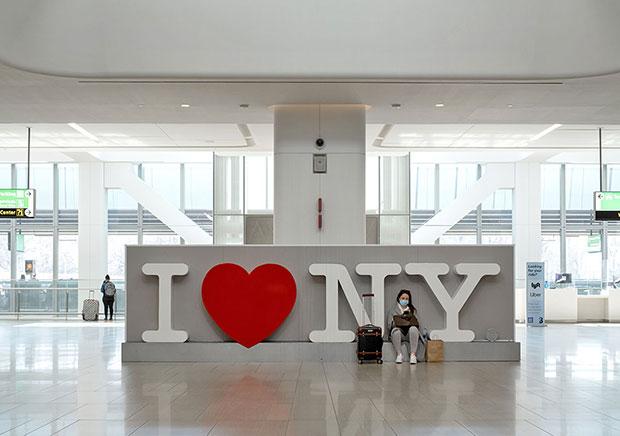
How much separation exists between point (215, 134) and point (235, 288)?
9131mm

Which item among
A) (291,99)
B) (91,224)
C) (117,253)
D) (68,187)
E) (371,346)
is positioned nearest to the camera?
(371,346)

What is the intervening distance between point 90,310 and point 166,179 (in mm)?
6765

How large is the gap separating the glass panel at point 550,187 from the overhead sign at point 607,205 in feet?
27.0

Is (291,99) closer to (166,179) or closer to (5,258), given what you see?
(166,179)

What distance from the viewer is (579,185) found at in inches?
1214

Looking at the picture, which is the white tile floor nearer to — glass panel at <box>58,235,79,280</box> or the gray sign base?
the gray sign base

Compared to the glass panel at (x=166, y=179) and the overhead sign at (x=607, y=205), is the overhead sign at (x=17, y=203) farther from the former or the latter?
the overhead sign at (x=607, y=205)

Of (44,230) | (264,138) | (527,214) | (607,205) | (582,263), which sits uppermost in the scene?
(264,138)

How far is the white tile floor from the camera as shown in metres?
7.85

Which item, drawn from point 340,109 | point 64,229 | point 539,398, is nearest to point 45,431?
point 539,398

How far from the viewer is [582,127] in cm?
2048

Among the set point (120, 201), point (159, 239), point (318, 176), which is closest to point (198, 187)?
point (159, 239)

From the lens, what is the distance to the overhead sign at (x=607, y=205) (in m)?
22.3

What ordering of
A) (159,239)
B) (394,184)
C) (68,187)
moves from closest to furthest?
(394,184), (68,187), (159,239)
